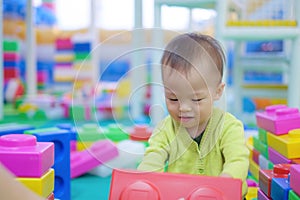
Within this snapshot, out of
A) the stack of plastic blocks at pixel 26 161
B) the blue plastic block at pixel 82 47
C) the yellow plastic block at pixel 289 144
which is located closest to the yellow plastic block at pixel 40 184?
the stack of plastic blocks at pixel 26 161

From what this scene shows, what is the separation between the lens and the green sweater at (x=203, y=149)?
2.32 ft

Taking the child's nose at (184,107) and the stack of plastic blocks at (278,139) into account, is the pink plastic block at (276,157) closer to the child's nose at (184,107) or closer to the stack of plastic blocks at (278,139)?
the stack of plastic blocks at (278,139)

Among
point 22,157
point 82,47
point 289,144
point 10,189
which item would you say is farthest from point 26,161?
point 82,47

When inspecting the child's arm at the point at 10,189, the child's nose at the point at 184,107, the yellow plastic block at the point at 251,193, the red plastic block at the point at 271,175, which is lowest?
the yellow plastic block at the point at 251,193

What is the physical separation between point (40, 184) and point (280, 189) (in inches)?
13.3

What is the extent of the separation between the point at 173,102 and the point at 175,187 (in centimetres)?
14

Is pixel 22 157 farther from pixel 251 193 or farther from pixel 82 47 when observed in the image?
pixel 82 47

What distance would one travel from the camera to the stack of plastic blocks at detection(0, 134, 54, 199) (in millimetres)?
595

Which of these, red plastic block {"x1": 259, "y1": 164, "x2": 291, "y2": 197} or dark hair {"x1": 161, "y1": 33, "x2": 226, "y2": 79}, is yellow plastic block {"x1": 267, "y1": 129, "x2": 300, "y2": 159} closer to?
red plastic block {"x1": 259, "y1": 164, "x2": 291, "y2": 197}

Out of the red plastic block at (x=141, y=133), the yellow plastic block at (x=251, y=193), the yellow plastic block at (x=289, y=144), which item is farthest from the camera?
the red plastic block at (x=141, y=133)

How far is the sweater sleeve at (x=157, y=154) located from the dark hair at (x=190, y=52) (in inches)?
5.2

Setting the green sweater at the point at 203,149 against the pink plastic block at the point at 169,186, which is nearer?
the pink plastic block at the point at 169,186

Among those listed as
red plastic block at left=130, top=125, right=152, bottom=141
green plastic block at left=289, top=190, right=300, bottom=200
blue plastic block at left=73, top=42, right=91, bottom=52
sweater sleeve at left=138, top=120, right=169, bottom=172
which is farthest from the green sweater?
blue plastic block at left=73, top=42, right=91, bottom=52

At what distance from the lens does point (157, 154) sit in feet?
2.38
